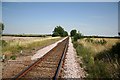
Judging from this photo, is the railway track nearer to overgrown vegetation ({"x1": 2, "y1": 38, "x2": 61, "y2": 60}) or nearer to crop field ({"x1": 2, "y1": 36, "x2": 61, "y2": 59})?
overgrown vegetation ({"x1": 2, "y1": 38, "x2": 61, "y2": 60})

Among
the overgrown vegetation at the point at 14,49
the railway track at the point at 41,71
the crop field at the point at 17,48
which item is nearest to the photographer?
the railway track at the point at 41,71

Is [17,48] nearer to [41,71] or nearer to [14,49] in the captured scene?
[14,49]

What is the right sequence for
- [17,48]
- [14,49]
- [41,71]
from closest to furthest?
[41,71]
[14,49]
[17,48]

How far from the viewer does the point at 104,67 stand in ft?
33.2

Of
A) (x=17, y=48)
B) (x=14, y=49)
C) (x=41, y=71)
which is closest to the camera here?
(x=41, y=71)

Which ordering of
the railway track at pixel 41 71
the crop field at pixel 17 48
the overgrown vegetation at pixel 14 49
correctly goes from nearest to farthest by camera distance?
the railway track at pixel 41 71 < the overgrown vegetation at pixel 14 49 < the crop field at pixel 17 48

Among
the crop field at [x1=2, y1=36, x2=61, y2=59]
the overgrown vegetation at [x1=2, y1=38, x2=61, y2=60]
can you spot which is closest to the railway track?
the overgrown vegetation at [x1=2, y1=38, x2=61, y2=60]

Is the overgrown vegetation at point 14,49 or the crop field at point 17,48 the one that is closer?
the overgrown vegetation at point 14,49

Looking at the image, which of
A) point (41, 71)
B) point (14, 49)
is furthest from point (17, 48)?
point (41, 71)

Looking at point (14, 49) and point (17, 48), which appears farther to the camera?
point (17, 48)

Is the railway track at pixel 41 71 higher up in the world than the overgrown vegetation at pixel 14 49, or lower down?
lower down

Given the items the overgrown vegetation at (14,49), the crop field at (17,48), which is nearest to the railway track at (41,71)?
the overgrown vegetation at (14,49)

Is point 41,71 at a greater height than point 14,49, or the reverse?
point 14,49

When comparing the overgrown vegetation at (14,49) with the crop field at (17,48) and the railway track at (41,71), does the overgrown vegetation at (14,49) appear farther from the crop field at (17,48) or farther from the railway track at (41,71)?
the railway track at (41,71)
